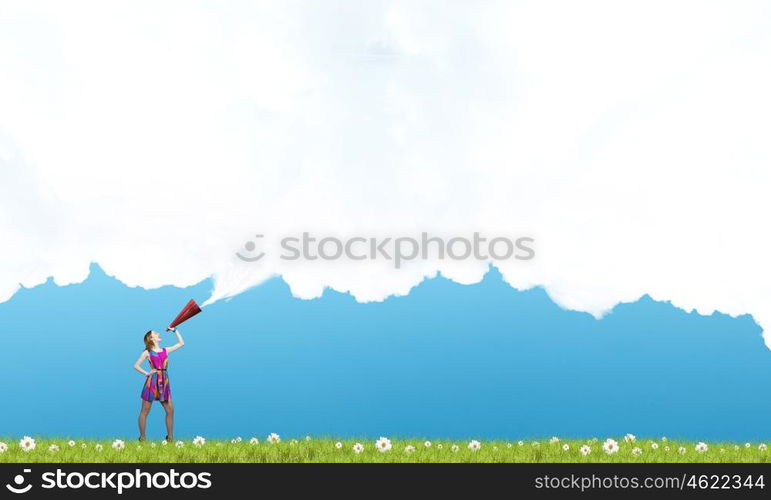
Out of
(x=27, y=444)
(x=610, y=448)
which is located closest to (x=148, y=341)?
(x=27, y=444)

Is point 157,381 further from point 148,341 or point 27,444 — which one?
point 27,444

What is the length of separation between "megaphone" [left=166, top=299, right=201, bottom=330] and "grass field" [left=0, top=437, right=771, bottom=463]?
1.46 meters

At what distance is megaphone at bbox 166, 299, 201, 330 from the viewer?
39.9 ft

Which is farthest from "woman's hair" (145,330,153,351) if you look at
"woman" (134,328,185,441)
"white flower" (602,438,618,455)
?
"white flower" (602,438,618,455)

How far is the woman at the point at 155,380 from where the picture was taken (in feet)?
40.4

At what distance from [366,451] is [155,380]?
9.78 feet

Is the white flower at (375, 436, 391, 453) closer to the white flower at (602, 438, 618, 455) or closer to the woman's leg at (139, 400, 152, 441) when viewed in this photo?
the white flower at (602, 438, 618, 455)

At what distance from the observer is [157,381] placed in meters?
12.4

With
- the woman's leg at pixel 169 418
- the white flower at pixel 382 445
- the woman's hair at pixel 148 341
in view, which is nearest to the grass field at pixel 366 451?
the white flower at pixel 382 445
